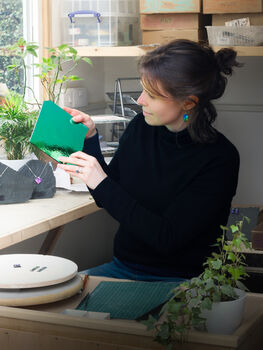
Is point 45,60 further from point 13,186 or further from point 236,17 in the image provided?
point 236,17

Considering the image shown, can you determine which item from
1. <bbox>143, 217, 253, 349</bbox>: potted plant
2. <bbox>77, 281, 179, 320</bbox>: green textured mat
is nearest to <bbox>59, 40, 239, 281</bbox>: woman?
<bbox>77, 281, 179, 320</bbox>: green textured mat

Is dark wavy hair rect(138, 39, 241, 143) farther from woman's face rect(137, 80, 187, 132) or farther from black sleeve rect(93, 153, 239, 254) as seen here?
black sleeve rect(93, 153, 239, 254)

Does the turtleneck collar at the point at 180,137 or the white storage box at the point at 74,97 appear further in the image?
the white storage box at the point at 74,97

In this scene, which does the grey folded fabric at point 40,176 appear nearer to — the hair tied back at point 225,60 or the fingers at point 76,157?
the fingers at point 76,157

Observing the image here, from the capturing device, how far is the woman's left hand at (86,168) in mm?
1728

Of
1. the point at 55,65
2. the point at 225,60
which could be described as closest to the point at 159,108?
the point at 225,60

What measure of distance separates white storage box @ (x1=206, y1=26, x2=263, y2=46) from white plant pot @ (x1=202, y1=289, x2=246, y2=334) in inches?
77.7

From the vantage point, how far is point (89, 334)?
4.19 ft

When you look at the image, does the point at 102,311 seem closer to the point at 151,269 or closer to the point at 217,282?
the point at 217,282

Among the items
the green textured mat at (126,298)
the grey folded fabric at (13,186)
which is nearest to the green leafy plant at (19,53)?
the grey folded fabric at (13,186)

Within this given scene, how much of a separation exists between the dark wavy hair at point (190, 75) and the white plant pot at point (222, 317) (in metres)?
0.63

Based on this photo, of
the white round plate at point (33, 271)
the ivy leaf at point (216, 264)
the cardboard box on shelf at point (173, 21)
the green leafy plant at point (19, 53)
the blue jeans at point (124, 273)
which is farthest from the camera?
the cardboard box on shelf at point (173, 21)

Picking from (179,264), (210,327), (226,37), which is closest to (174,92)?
(179,264)

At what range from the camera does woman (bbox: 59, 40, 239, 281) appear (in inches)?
68.2
